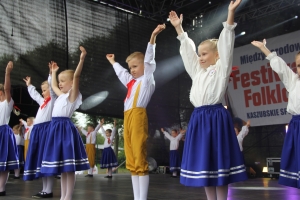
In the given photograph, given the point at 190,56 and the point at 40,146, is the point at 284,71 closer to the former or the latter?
the point at 190,56

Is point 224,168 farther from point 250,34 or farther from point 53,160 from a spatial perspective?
point 250,34

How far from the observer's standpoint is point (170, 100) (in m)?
9.31

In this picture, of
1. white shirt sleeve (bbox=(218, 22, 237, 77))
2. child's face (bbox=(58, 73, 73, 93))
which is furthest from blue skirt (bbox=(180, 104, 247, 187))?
child's face (bbox=(58, 73, 73, 93))

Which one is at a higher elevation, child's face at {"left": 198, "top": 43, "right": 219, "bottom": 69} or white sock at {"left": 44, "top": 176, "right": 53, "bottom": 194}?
child's face at {"left": 198, "top": 43, "right": 219, "bottom": 69}

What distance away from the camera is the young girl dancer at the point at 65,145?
3.05 meters

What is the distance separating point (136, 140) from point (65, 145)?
615 mm

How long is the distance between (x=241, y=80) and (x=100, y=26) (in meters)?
4.12

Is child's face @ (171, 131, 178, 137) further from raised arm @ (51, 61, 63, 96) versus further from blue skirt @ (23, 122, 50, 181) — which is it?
raised arm @ (51, 61, 63, 96)

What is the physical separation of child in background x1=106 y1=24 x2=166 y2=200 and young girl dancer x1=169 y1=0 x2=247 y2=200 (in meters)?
0.78

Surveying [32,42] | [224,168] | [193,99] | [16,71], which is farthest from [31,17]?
[224,168]

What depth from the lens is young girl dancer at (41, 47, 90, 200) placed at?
305 centimetres

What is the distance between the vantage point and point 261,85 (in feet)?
30.8

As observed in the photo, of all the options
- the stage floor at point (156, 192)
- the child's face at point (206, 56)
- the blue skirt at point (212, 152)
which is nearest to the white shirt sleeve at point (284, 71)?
the child's face at point (206, 56)

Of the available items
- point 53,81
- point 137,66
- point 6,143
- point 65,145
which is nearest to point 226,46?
point 137,66
